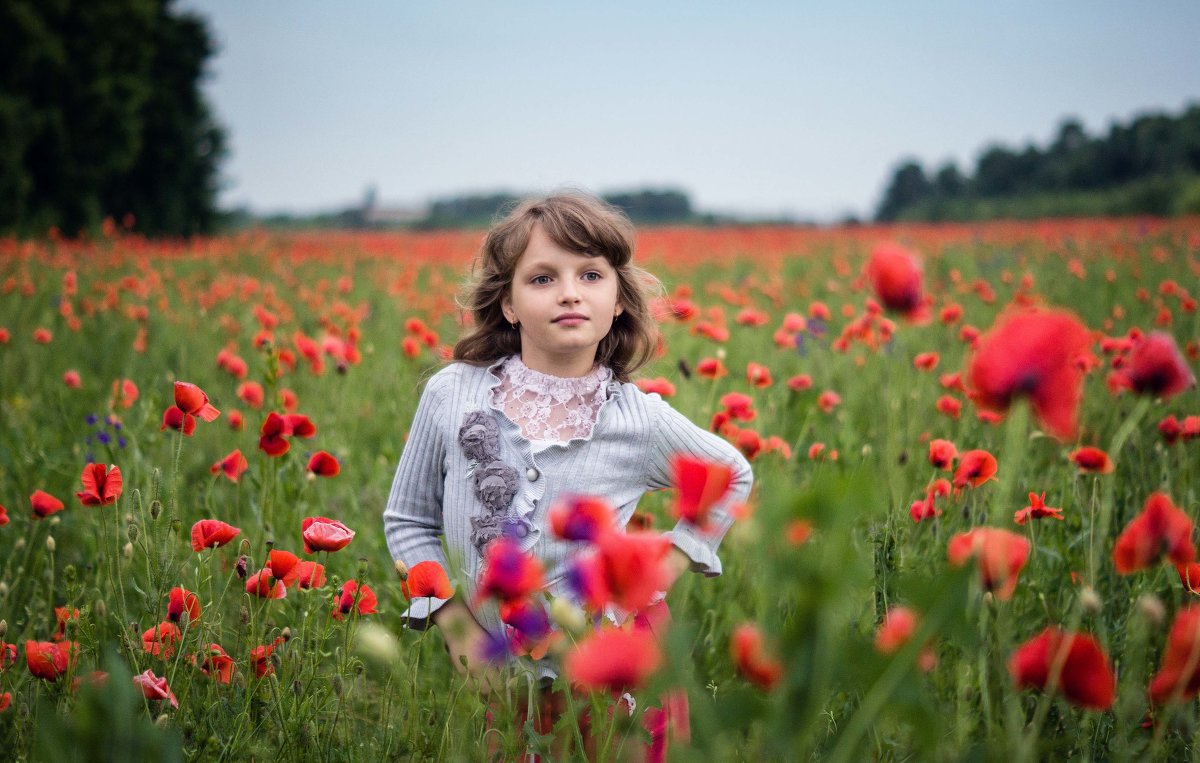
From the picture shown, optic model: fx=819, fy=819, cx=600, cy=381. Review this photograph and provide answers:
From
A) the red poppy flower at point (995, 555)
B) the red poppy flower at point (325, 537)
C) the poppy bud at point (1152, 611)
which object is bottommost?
the red poppy flower at point (325, 537)

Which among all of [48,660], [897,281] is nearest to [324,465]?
[48,660]

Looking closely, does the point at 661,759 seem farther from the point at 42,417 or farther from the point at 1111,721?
the point at 42,417

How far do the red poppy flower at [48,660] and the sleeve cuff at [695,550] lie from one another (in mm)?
870

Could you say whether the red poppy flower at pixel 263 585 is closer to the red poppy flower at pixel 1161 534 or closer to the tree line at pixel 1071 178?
the red poppy flower at pixel 1161 534

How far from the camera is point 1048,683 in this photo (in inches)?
24.9

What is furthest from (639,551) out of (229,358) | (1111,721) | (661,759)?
(229,358)

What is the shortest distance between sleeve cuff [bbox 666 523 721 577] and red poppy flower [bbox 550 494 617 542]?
26.3 inches

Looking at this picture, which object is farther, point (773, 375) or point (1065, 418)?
point (773, 375)

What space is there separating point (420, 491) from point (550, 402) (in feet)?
0.93

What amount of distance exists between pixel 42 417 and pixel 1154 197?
20.4m

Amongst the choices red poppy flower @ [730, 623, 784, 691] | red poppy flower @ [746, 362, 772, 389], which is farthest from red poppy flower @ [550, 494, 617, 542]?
red poppy flower @ [746, 362, 772, 389]

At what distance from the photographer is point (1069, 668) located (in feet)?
2.11

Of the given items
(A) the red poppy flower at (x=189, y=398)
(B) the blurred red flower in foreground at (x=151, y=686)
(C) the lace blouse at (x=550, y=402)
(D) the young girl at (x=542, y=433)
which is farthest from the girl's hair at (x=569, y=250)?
(B) the blurred red flower in foreground at (x=151, y=686)

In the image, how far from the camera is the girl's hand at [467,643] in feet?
2.83
